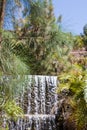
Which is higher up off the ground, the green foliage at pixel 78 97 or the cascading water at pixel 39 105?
the green foliage at pixel 78 97

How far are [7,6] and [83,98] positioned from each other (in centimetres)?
304

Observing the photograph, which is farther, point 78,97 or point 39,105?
point 39,105

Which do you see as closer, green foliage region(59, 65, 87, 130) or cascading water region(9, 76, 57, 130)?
green foliage region(59, 65, 87, 130)

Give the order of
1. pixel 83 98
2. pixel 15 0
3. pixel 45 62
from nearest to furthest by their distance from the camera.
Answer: pixel 15 0 → pixel 83 98 → pixel 45 62

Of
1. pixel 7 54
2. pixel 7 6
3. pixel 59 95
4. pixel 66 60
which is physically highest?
pixel 7 6

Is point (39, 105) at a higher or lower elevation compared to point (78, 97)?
lower

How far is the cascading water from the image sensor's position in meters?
9.09

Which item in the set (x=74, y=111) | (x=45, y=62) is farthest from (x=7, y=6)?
(x=45, y=62)

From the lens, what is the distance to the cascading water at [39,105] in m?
9.09

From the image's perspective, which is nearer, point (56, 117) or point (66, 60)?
point (56, 117)

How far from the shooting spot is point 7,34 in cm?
470

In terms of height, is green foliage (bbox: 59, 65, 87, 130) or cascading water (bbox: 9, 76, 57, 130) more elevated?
green foliage (bbox: 59, 65, 87, 130)

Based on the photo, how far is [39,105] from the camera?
10.0 m

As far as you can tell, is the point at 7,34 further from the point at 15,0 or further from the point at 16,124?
the point at 16,124
